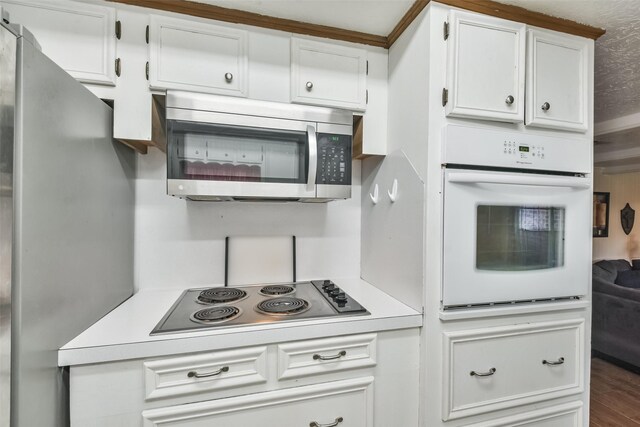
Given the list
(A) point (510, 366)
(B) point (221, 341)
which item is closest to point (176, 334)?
(B) point (221, 341)

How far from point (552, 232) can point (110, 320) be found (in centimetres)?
185

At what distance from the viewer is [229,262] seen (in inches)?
63.8

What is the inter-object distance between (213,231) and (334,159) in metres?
0.76

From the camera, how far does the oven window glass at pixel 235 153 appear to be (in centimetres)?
121

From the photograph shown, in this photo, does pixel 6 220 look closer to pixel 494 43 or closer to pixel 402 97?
pixel 402 97

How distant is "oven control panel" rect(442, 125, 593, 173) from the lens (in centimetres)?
117

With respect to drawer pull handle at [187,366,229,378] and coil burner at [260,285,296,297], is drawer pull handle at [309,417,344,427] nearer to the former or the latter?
drawer pull handle at [187,366,229,378]

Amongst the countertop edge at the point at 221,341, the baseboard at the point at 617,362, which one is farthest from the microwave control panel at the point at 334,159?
the baseboard at the point at 617,362

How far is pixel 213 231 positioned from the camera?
160 centimetres

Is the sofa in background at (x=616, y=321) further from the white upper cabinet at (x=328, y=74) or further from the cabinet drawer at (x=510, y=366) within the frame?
the white upper cabinet at (x=328, y=74)

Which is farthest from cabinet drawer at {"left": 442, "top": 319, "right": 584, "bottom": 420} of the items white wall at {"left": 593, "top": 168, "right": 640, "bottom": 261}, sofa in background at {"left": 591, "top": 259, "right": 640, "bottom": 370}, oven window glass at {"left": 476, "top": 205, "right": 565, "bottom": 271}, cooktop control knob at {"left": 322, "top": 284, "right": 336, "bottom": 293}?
white wall at {"left": 593, "top": 168, "right": 640, "bottom": 261}

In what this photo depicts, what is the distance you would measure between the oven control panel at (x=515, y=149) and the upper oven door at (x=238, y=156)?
58 cm

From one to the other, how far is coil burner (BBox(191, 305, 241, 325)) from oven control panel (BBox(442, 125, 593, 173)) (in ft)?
3.36

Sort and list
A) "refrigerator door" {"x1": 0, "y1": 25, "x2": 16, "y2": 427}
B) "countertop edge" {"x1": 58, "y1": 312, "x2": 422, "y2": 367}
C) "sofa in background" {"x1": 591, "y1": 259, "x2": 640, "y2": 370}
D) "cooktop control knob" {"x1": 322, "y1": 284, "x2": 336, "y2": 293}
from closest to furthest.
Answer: "refrigerator door" {"x1": 0, "y1": 25, "x2": 16, "y2": 427}
"countertop edge" {"x1": 58, "y1": 312, "x2": 422, "y2": 367}
"cooktop control knob" {"x1": 322, "y1": 284, "x2": 336, "y2": 293}
"sofa in background" {"x1": 591, "y1": 259, "x2": 640, "y2": 370}
